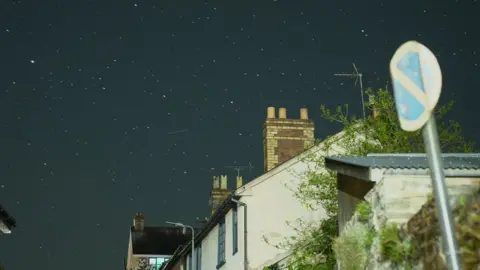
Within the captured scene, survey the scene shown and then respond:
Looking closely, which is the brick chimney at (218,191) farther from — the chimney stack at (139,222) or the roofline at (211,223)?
the chimney stack at (139,222)

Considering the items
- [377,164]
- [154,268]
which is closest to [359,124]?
[377,164]

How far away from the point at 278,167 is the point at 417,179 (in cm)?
1534

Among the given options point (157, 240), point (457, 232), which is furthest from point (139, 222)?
point (457, 232)

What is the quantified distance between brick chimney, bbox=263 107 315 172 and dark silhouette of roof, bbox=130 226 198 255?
36711 millimetres

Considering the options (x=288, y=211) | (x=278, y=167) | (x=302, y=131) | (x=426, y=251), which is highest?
(x=302, y=131)

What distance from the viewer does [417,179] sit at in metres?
11.4

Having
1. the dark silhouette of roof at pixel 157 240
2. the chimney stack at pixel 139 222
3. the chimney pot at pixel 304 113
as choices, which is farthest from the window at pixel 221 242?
Result: the chimney stack at pixel 139 222

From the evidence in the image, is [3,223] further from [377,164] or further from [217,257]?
[377,164]

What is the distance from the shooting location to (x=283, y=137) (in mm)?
28219

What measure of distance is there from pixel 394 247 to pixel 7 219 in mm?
14635

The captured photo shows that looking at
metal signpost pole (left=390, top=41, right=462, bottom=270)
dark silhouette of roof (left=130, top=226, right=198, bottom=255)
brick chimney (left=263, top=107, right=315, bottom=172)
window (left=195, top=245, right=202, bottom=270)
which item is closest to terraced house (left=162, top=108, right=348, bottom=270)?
brick chimney (left=263, top=107, right=315, bottom=172)

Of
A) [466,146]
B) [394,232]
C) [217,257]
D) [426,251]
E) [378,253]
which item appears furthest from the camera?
[217,257]

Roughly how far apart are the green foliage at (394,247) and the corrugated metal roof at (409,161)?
127 centimetres

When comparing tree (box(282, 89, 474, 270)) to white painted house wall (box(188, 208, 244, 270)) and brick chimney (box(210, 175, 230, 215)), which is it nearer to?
white painted house wall (box(188, 208, 244, 270))
